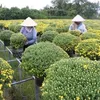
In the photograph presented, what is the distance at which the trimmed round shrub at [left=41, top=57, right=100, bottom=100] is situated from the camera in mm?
3551

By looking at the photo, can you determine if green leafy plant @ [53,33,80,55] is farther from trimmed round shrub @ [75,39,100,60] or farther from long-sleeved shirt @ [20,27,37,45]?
long-sleeved shirt @ [20,27,37,45]

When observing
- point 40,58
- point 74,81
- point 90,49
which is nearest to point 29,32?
point 90,49

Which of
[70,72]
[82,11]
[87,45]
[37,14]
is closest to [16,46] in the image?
[87,45]

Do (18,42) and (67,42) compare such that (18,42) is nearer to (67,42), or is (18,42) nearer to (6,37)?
(67,42)

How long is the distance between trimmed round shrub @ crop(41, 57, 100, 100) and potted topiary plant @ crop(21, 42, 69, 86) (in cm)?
126

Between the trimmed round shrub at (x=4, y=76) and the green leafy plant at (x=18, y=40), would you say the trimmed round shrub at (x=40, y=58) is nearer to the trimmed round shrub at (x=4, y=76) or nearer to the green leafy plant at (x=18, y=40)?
the trimmed round shrub at (x=4, y=76)

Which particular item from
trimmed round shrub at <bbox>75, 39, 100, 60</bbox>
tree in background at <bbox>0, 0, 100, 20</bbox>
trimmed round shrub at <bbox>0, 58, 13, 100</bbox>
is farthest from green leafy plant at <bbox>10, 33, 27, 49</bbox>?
tree in background at <bbox>0, 0, 100, 20</bbox>

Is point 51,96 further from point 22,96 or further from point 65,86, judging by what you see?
point 22,96

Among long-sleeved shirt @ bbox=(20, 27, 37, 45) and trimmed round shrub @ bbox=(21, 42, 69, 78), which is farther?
long-sleeved shirt @ bbox=(20, 27, 37, 45)

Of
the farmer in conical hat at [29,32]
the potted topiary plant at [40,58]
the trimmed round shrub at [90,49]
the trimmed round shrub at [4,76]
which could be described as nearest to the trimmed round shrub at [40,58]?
the potted topiary plant at [40,58]

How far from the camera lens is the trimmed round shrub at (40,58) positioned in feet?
17.9

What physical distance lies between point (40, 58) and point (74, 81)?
186 cm

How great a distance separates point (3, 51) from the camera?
1010 centimetres

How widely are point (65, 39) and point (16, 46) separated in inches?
60.5
